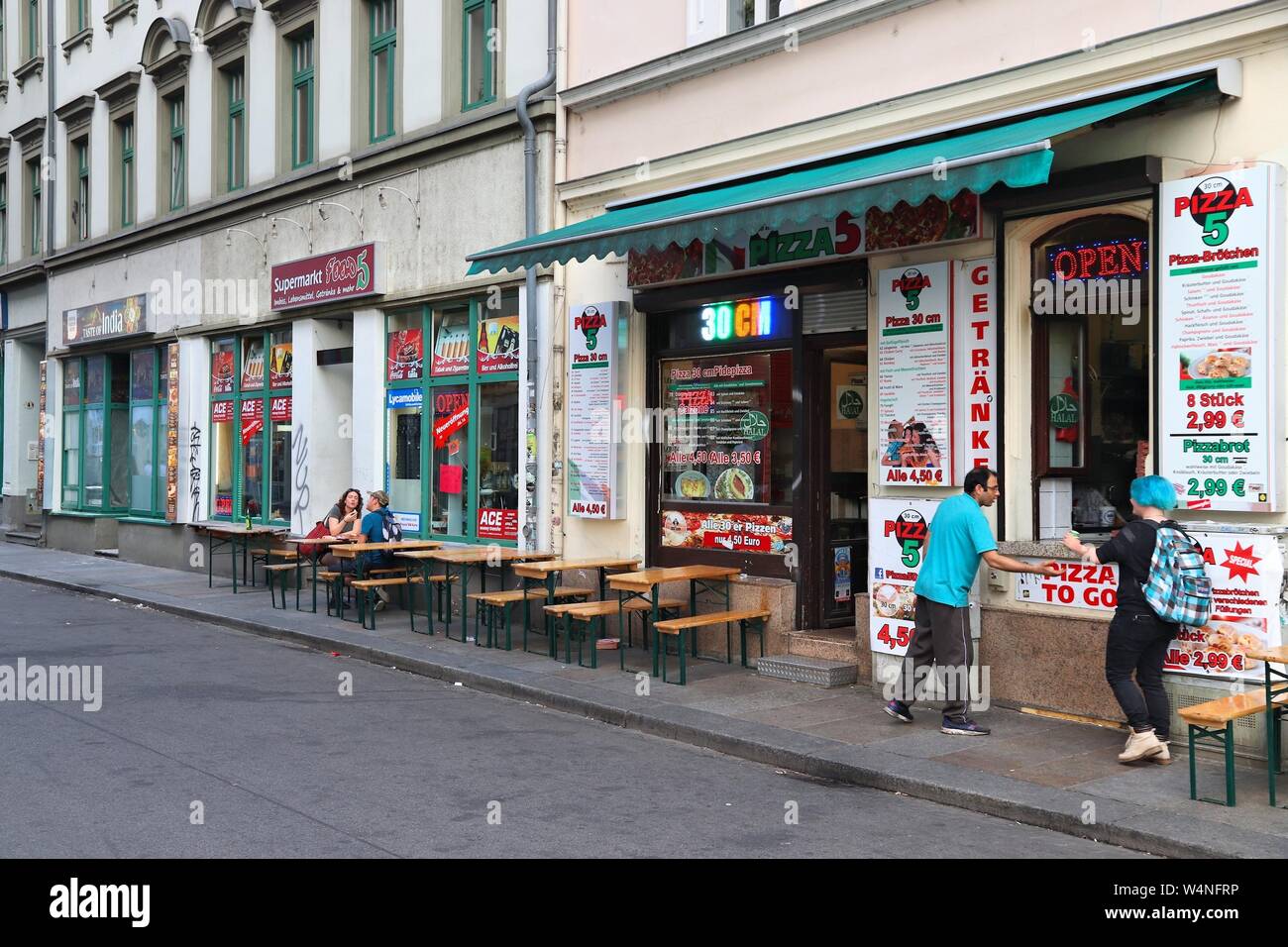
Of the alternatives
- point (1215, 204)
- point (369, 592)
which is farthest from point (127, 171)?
point (1215, 204)

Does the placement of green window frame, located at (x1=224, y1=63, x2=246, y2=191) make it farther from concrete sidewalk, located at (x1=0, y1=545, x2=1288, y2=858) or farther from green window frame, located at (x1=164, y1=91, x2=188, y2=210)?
concrete sidewalk, located at (x1=0, y1=545, x2=1288, y2=858)

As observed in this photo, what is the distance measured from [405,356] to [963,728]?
9.47 meters

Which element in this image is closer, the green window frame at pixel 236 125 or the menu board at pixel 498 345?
the menu board at pixel 498 345

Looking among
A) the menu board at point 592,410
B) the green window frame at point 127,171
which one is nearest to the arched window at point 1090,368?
the menu board at point 592,410

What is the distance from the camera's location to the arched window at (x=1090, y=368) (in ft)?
28.7

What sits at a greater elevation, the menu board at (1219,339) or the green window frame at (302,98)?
the green window frame at (302,98)

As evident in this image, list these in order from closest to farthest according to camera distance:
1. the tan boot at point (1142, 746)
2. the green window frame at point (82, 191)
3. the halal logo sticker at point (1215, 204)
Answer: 1. the tan boot at point (1142, 746)
2. the halal logo sticker at point (1215, 204)
3. the green window frame at point (82, 191)

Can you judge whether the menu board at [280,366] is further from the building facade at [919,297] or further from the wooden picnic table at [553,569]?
the wooden picnic table at [553,569]

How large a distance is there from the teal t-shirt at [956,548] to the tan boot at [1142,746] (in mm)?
1465

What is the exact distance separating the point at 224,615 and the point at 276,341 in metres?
5.34

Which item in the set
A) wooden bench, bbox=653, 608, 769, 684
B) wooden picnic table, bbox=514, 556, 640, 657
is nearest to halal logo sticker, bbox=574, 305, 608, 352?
wooden picnic table, bbox=514, 556, 640, 657

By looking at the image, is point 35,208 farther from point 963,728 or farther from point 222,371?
point 963,728

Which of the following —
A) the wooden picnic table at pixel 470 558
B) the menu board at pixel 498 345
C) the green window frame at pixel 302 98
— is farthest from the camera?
the green window frame at pixel 302 98
